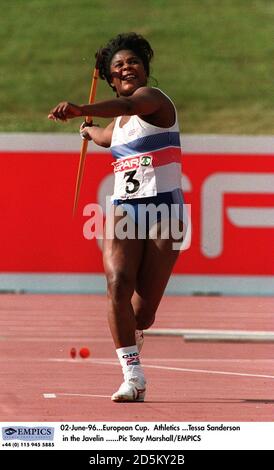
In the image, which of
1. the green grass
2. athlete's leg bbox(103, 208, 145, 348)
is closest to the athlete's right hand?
athlete's leg bbox(103, 208, 145, 348)

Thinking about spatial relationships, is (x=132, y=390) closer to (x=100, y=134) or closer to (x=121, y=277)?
(x=121, y=277)

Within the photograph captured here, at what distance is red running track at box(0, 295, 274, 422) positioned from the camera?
8.38 meters

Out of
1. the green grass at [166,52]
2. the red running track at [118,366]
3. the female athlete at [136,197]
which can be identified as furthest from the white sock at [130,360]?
the green grass at [166,52]

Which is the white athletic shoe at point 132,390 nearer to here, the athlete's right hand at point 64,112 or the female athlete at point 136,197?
the female athlete at point 136,197

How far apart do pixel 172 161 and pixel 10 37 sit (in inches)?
615

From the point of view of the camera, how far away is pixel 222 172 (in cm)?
1529

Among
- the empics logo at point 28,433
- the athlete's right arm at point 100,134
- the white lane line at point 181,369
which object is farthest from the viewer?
the white lane line at point 181,369

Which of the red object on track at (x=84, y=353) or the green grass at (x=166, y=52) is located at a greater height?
the green grass at (x=166, y=52)

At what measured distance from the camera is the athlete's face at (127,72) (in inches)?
332

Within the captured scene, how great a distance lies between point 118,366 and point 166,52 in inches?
533

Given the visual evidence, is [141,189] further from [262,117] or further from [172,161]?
[262,117]

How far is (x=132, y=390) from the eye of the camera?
855cm

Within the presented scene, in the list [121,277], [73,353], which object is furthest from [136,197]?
[73,353]
